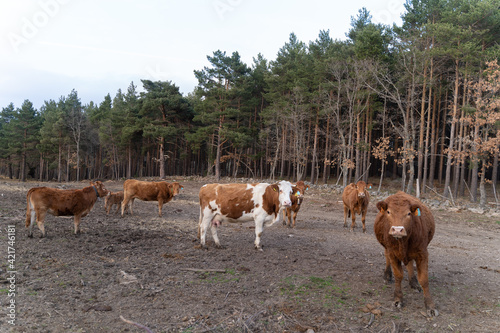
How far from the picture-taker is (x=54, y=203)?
324 inches

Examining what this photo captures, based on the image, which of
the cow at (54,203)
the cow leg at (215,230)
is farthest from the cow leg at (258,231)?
the cow at (54,203)

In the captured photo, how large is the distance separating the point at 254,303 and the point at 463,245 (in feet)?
29.4

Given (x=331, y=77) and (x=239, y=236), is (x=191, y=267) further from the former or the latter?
(x=331, y=77)

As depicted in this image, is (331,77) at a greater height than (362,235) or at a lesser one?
greater

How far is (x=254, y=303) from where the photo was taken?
4695 mm

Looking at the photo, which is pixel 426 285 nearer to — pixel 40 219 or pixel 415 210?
pixel 415 210

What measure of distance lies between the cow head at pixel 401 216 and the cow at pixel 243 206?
3.57 m

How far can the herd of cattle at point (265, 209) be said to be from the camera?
4664 millimetres

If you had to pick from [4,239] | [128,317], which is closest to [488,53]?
[128,317]

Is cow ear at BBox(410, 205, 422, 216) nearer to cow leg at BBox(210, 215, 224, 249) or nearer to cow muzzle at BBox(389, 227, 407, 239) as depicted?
cow muzzle at BBox(389, 227, 407, 239)

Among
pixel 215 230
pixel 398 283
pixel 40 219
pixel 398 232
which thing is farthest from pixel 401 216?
pixel 40 219

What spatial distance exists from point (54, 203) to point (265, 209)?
5.81 m

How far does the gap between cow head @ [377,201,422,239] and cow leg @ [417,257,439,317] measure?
553mm

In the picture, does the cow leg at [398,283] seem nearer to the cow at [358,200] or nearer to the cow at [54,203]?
the cow at [358,200]
